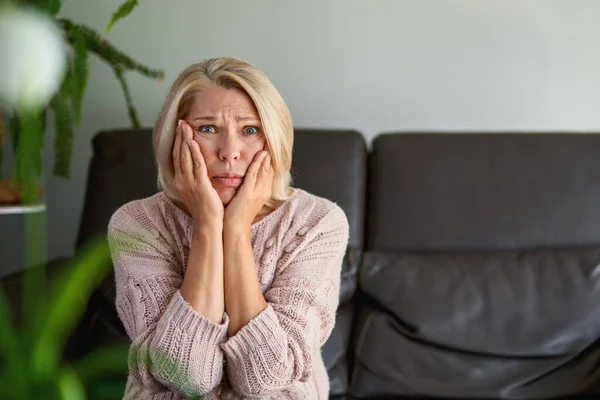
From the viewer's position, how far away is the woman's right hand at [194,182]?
128 centimetres

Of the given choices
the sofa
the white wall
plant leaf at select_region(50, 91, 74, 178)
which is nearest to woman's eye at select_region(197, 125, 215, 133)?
plant leaf at select_region(50, 91, 74, 178)

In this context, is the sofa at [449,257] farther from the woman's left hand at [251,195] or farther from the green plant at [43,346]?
the green plant at [43,346]

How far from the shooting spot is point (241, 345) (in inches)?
46.3

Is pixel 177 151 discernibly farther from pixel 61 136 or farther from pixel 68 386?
pixel 68 386

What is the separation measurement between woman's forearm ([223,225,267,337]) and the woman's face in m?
0.11

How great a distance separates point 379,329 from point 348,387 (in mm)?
158

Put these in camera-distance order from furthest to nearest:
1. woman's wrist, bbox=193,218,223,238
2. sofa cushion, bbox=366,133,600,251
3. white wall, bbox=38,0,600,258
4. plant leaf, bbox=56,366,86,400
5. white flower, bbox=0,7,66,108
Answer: white wall, bbox=38,0,600,258
sofa cushion, bbox=366,133,600,251
woman's wrist, bbox=193,218,223,238
white flower, bbox=0,7,66,108
plant leaf, bbox=56,366,86,400

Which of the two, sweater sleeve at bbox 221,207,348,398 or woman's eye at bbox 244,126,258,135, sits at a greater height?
woman's eye at bbox 244,126,258,135

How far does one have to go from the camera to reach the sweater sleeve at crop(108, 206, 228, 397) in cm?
115

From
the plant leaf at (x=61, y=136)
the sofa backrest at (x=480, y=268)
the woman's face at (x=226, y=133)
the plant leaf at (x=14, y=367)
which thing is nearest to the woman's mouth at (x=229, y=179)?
the woman's face at (x=226, y=133)

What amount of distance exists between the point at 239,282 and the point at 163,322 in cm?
15

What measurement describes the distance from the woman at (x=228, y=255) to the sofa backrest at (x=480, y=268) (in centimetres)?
34

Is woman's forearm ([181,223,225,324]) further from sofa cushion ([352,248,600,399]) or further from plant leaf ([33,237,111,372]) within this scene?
plant leaf ([33,237,111,372])

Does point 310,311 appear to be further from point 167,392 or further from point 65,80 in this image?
point 65,80
